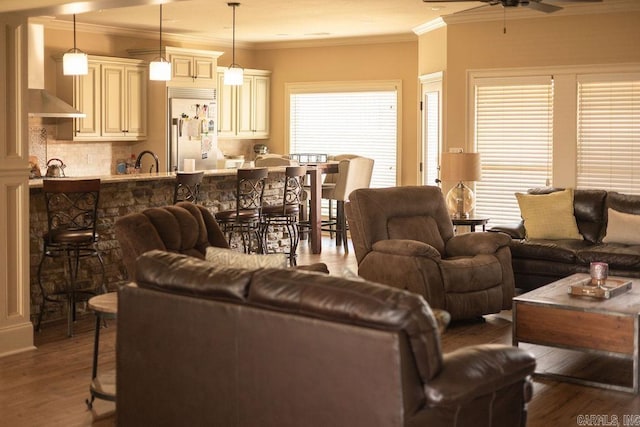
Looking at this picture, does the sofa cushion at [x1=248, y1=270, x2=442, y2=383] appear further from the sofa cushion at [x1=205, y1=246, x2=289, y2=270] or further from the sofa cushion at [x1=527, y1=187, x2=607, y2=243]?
the sofa cushion at [x1=527, y1=187, x2=607, y2=243]

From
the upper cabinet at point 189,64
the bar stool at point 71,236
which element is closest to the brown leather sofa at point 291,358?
the bar stool at point 71,236

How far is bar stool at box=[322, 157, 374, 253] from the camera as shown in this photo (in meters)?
9.95

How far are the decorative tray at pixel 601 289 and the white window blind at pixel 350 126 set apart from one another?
6.04 m

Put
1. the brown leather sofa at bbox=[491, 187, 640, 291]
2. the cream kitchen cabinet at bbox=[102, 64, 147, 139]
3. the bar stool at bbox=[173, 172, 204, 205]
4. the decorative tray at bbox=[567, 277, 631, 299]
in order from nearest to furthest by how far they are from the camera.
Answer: the decorative tray at bbox=[567, 277, 631, 299] → the brown leather sofa at bbox=[491, 187, 640, 291] → the bar stool at bbox=[173, 172, 204, 205] → the cream kitchen cabinet at bbox=[102, 64, 147, 139]

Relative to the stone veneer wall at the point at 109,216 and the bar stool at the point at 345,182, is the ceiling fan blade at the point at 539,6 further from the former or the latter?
the bar stool at the point at 345,182

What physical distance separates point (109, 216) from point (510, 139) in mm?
4482

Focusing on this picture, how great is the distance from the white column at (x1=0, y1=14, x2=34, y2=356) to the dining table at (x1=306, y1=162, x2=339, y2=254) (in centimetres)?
415

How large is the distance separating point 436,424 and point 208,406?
1.02 meters

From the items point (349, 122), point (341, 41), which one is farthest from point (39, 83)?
point (349, 122)

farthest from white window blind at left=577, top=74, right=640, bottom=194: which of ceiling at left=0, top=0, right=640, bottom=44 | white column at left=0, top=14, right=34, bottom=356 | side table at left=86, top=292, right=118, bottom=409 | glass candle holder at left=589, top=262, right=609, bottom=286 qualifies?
side table at left=86, top=292, right=118, bottom=409

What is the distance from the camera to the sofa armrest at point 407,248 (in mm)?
6285

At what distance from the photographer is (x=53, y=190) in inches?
237

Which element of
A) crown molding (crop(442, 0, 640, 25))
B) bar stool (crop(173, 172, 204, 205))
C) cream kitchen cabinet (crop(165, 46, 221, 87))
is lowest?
bar stool (crop(173, 172, 204, 205))

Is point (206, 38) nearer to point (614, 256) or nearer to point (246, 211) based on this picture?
point (246, 211)
